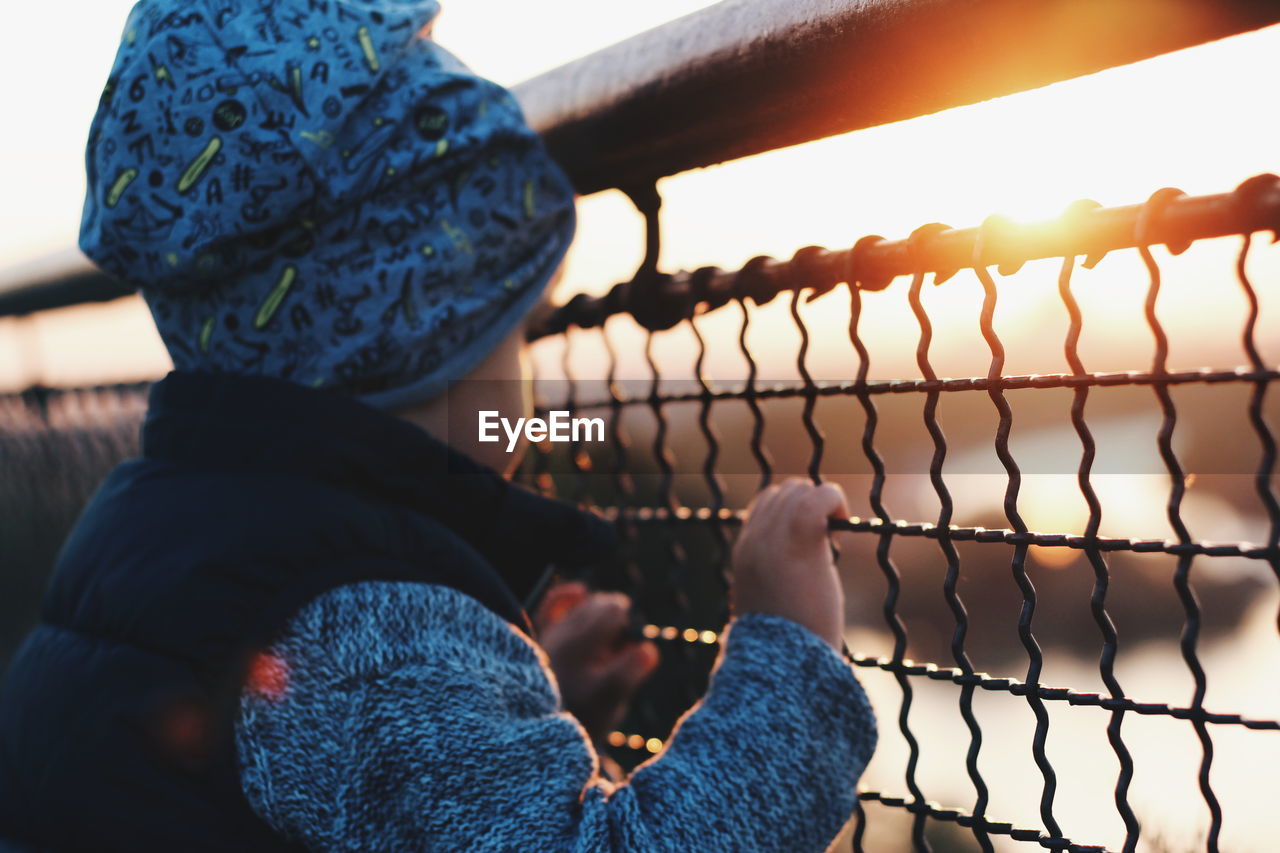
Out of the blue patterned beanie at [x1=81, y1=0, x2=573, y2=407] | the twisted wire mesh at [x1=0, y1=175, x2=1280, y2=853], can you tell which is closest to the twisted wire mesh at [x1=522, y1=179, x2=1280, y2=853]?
the twisted wire mesh at [x1=0, y1=175, x2=1280, y2=853]

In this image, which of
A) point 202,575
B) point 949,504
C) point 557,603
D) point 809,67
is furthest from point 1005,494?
point 557,603

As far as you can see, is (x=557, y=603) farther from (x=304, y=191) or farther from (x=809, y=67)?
(x=809, y=67)

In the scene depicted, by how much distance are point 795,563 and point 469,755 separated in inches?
16.5

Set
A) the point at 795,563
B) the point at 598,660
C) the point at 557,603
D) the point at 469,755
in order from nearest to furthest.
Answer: the point at 469,755 < the point at 795,563 < the point at 598,660 < the point at 557,603

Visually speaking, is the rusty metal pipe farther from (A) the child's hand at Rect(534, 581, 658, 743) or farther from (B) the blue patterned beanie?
(A) the child's hand at Rect(534, 581, 658, 743)

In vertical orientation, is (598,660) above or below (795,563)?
below

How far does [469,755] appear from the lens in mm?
984

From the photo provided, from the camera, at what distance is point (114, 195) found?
1.24m

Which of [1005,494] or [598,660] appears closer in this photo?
[1005,494]

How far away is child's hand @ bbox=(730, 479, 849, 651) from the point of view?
118 cm

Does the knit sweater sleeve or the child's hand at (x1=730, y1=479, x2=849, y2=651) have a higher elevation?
the child's hand at (x1=730, y1=479, x2=849, y2=651)

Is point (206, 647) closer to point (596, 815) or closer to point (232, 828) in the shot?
point (232, 828)

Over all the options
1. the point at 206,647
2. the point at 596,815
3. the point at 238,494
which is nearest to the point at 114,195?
the point at 238,494

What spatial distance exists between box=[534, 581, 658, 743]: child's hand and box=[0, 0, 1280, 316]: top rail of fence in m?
0.68
